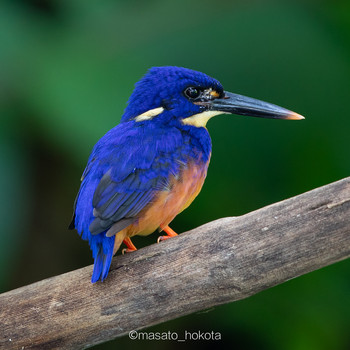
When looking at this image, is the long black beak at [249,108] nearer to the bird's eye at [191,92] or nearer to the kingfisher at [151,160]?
the kingfisher at [151,160]

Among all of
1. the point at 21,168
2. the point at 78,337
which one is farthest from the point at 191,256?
the point at 21,168

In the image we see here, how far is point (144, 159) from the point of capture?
9.32 feet

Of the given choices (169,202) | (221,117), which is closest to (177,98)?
(169,202)

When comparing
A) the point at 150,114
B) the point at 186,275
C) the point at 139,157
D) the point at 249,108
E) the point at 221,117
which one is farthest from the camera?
the point at 221,117

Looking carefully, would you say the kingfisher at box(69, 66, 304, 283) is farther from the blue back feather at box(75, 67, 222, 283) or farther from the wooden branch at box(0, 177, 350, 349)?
the wooden branch at box(0, 177, 350, 349)

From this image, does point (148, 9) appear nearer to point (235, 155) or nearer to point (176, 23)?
point (176, 23)

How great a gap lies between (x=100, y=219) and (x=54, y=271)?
159 cm

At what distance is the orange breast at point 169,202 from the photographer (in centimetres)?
284

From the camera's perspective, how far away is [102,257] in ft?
8.73

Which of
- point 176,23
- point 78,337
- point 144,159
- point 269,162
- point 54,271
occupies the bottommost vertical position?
point 54,271

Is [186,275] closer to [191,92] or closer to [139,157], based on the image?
[139,157]

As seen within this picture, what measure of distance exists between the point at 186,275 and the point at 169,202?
1.37ft

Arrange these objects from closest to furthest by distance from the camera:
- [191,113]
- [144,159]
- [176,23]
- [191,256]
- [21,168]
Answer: [191,256] < [144,159] < [191,113] < [21,168] < [176,23]

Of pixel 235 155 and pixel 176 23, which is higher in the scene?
pixel 176 23
